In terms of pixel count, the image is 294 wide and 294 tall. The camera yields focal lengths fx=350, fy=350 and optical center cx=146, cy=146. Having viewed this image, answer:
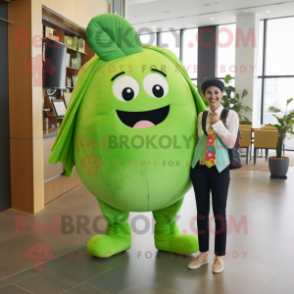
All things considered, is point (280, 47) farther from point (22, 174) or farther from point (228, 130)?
point (228, 130)

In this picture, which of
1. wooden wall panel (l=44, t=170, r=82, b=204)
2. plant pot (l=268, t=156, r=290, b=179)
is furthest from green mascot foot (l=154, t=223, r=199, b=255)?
plant pot (l=268, t=156, r=290, b=179)

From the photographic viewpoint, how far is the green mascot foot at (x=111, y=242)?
2.90m

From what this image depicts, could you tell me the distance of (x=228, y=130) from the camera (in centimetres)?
249

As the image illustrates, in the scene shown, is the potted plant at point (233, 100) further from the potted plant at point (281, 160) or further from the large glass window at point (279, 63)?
the potted plant at point (281, 160)

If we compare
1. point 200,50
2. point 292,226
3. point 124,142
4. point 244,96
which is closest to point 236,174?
point 292,226

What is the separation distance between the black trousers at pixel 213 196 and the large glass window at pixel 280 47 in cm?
933

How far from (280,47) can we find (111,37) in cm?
965

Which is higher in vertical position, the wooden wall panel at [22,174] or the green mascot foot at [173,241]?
the wooden wall panel at [22,174]

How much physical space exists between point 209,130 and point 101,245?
131 cm

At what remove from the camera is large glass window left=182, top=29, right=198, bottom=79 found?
473 inches

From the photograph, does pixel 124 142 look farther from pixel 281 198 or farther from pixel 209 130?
pixel 281 198

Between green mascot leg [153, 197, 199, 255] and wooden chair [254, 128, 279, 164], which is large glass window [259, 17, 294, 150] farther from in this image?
green mascot leg [153, 197, 199, 255]

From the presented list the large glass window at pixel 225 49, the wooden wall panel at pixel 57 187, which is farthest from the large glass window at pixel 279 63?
the wooden wall panel at pixel 57 187

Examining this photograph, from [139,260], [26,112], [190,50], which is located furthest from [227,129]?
[190,50]
